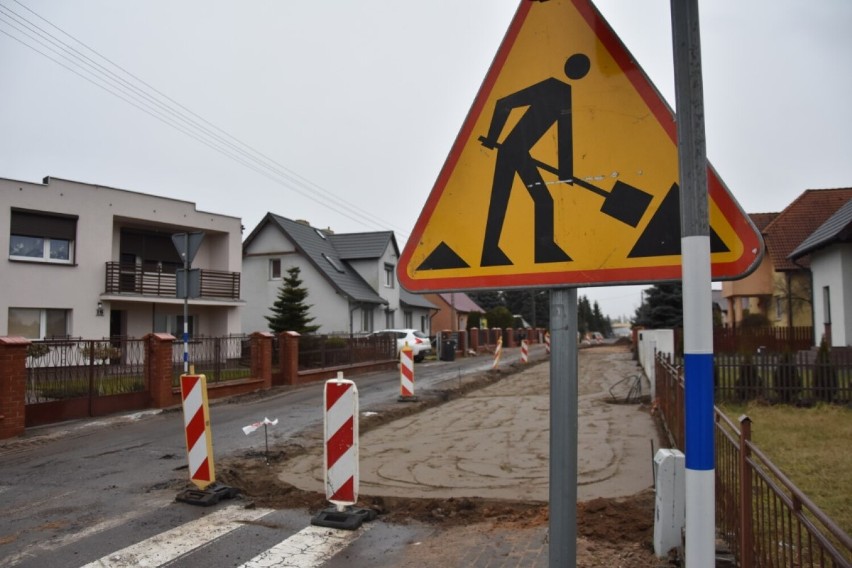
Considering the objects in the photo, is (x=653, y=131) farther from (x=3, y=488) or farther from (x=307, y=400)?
(x=307, y=400)

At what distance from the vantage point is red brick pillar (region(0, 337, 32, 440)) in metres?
11.0

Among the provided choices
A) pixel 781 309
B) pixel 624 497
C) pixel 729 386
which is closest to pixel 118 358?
pixel 624 497

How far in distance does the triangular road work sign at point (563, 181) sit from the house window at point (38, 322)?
78.1 ft

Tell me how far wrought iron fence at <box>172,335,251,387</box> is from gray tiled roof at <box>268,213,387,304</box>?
15778mm

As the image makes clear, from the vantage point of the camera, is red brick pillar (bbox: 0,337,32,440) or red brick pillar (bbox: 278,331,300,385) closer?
red brick pillar (bbox: 0,337,32,440)

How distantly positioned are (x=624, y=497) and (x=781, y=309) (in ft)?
90.7

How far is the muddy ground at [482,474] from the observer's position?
5.47 meters

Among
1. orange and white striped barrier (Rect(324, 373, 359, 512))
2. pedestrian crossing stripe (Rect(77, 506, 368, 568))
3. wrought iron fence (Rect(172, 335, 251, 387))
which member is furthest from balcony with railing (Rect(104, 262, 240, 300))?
orange and white striped barrier (Rect(324, 373, 359, 512))

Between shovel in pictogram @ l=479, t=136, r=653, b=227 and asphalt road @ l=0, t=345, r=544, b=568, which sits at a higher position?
shovel in pictogram @ l=479, t=136, r=653, b=227

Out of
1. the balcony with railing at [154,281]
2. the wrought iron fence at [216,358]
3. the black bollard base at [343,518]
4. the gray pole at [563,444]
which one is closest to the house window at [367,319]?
the balcony with railing at [154,281]

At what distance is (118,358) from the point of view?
14.0 metres

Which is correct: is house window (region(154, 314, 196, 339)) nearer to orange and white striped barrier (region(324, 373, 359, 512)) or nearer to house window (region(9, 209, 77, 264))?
house window (region(9, 209, 77, 264))

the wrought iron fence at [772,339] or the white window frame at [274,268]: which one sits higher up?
the white window frame at [274,268]

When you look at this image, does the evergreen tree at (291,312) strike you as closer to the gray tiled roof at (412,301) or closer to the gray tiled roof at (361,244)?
the gray tiled roof at (361,244)
